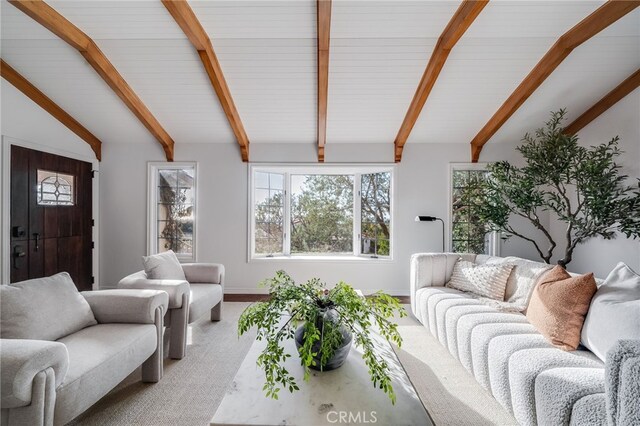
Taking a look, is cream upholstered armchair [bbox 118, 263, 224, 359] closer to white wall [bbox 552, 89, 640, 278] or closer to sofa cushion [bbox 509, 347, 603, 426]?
sofa cushion [bbox 509, 347, 603, 426]

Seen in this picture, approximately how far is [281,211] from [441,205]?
7.52ft

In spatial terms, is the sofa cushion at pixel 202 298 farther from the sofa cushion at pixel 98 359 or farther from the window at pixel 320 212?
the window at pixel 320 212

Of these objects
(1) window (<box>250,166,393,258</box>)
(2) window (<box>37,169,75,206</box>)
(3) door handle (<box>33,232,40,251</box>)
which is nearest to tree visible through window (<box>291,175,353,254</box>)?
(1) window (<box>250,166,393,258</box>)

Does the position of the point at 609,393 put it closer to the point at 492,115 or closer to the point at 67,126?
the point at 492,115

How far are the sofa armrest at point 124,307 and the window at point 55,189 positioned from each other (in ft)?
6.96

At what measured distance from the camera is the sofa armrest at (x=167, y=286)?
2.15 meters

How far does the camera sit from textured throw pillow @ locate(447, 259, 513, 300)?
2.43 meters

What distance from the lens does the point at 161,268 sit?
2.51m

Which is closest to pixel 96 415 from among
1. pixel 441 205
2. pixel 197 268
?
pixel 197 268

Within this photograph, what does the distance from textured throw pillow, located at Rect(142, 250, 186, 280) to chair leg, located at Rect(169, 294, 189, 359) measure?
447 mm

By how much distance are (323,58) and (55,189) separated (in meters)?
3.38

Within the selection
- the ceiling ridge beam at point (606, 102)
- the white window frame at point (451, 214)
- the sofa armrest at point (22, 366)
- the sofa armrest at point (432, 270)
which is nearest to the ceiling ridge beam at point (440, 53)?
the white window frame at point (451, 214)

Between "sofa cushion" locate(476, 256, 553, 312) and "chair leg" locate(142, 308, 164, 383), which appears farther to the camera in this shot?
"sofa cushion" locate(476, 256, 553, 312)

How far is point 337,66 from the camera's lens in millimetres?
2783
